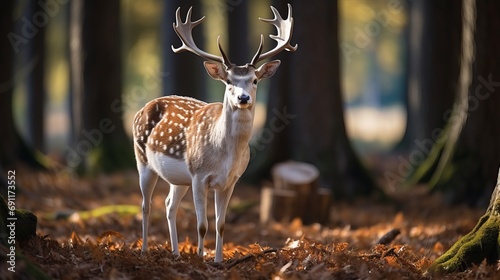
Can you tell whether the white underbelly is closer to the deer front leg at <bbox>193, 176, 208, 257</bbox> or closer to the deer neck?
the deer front leg at <bbox>193, 176, 208, 257</bbox>

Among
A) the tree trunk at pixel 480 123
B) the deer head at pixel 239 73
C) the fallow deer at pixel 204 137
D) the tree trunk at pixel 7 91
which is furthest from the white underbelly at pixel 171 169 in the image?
the tree trunk at pixel 7 91

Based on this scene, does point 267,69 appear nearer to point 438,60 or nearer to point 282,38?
point 282,38

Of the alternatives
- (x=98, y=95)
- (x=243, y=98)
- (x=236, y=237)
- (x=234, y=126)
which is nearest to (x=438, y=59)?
(x=98, y=95)

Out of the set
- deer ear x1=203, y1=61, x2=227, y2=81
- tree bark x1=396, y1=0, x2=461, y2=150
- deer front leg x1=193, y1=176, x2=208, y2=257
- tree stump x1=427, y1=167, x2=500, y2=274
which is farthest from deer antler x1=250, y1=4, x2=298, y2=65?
tree bark x1=396, y1=0, x2=461, y2=150

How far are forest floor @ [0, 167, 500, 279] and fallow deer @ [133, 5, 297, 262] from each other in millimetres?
526

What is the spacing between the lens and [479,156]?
12.0 m

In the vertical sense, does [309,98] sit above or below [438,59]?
below

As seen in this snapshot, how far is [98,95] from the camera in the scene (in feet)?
55.4

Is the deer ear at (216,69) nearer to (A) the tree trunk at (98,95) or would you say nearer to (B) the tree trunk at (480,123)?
(B) the tree trunk at (480,123)

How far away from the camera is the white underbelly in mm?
7566

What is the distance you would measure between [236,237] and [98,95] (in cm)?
773

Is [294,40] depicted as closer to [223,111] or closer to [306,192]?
[306,192]

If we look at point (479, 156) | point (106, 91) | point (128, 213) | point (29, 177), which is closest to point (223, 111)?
point (128, 213)

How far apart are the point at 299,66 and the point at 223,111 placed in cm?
669
